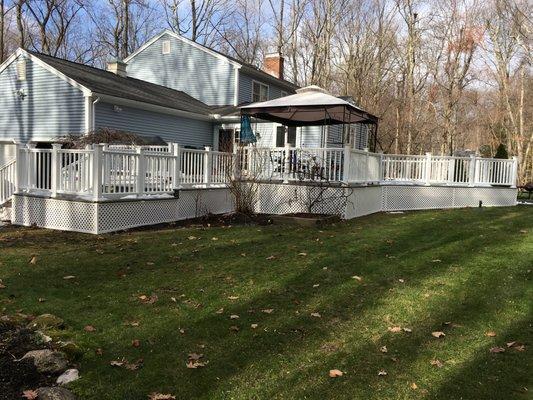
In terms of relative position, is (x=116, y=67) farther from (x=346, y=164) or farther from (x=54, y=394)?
(x=54, y=394)

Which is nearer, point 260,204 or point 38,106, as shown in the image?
point 260,204

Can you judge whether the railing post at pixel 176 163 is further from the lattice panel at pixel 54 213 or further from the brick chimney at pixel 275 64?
the brick chimney at pixel 275 64

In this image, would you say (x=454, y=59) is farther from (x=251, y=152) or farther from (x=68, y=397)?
(x=68, y=397)

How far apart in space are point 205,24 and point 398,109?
14301mm

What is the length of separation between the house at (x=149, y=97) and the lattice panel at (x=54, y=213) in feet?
13.2

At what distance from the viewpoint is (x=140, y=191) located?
9078 millimetres

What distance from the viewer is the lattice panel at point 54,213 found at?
834cm

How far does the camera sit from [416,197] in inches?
529

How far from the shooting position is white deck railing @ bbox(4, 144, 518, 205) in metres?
8.50

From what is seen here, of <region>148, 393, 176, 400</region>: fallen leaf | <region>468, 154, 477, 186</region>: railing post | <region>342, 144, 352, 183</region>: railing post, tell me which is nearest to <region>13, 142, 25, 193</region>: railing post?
<region>342, 144, 352, 183</region>: railing post

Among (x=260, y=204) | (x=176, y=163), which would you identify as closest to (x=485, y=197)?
(x=260, y=204)

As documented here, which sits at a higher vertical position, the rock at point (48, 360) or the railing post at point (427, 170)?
the railing post at point (427, 170)

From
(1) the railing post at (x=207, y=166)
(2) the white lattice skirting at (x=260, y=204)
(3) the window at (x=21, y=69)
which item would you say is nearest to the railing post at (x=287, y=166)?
(2) the white lattice skirting at (x=260, y=204)

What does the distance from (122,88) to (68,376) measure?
1449 centimetres
